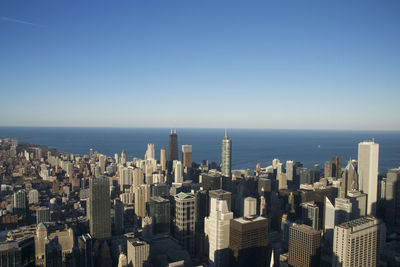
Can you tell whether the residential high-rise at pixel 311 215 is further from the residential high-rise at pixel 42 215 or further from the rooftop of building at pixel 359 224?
the residential high-rise at pixel 42 215

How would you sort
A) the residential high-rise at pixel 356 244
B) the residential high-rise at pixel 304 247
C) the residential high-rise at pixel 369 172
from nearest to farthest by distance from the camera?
the residential high-rise at pixel 356 244 < the residential high-rise at pixel 304 247 < the residential high-rise at pixel 369 172

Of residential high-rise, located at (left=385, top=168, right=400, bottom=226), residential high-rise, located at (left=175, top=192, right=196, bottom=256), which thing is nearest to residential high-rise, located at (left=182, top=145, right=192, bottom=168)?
residential high-rise, located at (left=175, top=192, right=196, bottom=256)

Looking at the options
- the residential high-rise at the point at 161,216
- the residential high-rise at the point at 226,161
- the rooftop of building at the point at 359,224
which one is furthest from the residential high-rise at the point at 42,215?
the rooftop of building at the point at 359,224

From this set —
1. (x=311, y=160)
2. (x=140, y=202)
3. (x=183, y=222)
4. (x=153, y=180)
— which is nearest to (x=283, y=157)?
(x=311, y=160)

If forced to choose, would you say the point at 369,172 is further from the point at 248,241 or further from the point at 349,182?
the point at 248,241

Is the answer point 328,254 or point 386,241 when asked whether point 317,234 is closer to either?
point 328,254
